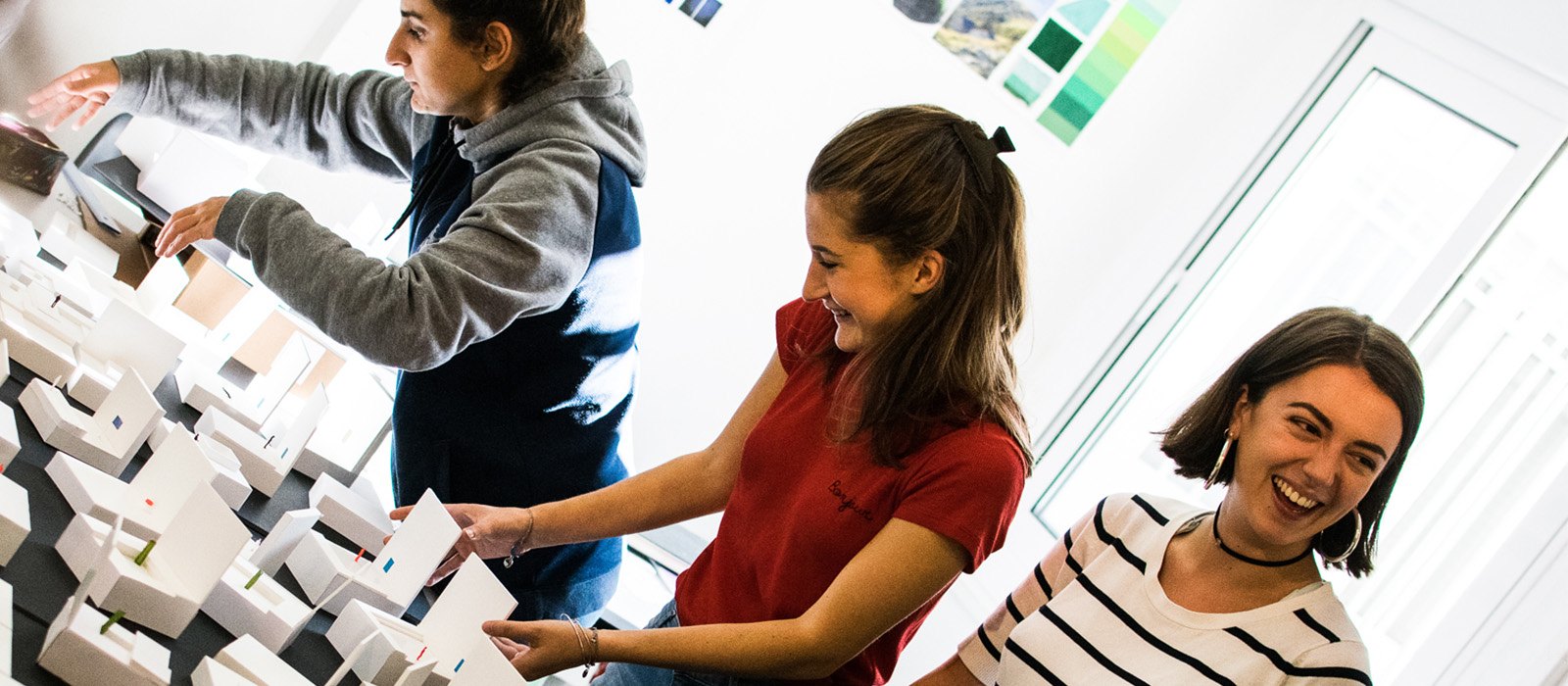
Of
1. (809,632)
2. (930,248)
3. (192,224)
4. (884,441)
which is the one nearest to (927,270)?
(930,248)

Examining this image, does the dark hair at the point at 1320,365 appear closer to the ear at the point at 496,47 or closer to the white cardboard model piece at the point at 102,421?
the ear at the point at 496,47

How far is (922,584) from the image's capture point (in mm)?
1296

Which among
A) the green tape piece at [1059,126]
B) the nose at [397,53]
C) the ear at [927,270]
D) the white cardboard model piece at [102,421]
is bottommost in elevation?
the white cardboard model piece at [102,421]

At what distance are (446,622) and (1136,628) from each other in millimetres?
768

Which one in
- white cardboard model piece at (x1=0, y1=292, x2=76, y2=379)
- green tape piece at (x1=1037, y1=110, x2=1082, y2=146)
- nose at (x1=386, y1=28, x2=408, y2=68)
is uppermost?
green tape piece at (x1=1037, y1=110, x2=1082, y2=146)

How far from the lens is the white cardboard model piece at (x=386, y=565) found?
1.33 metres

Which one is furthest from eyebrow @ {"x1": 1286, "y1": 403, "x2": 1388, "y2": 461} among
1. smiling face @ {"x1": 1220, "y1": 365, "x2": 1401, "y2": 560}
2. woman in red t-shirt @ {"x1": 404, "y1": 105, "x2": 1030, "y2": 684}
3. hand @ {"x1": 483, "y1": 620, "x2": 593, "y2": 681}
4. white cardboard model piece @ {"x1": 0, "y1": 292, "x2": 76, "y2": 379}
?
white cardboard model piece @ {"x1": 0, "y1": 292, "x2": 76, "y2": 379}

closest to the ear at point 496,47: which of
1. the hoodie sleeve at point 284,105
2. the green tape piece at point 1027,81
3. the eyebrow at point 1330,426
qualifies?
the hoodie sleeve at point 284,105

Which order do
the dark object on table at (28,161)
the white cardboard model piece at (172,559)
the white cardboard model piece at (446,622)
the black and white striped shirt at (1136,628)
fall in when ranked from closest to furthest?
1. the white cardboard model piece at (172,559)
2. the white cardboard model piece at (446,622)
3. the black and white striped shirt at (1136,628)
4. the dark object on table at (28,161)

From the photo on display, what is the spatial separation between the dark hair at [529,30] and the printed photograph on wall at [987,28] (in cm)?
197

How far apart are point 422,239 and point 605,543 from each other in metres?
0.53

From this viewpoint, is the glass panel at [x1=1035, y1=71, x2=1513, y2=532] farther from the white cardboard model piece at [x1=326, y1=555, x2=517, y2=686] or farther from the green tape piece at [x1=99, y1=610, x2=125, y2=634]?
the green tape piece at [x1=99, y1=610, x2=125, y2=634]

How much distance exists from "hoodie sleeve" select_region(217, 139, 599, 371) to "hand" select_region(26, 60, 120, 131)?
1.85 ft

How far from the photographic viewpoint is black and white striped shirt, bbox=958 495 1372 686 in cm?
134
